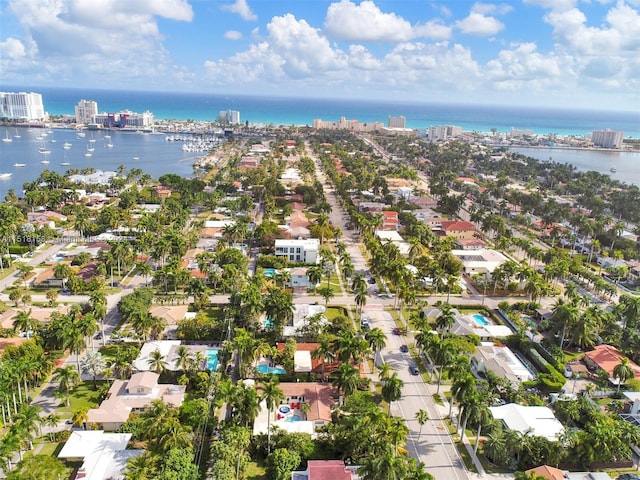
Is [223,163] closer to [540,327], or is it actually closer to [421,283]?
[421,283]

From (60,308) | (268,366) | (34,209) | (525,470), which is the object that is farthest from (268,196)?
(525,470)

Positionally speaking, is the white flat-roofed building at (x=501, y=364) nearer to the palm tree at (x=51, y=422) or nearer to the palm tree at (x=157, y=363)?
the palm tree at (x=157, y=363)

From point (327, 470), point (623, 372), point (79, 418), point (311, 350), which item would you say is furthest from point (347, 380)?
point (623, 372)

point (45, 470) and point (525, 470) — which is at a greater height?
point (45, 470)

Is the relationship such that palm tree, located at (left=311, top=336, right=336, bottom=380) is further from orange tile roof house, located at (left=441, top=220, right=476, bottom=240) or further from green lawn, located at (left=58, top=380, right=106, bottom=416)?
orange tile roof house, located at (left=441, top=220, right=476, bottom=240)

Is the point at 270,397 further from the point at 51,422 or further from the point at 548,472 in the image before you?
the point at 548,472

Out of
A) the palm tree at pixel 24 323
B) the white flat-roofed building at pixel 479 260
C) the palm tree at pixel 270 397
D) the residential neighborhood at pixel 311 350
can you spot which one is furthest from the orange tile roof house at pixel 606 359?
the palm tree at pixel 24 323

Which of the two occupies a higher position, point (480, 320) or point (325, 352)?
point (325, 352)

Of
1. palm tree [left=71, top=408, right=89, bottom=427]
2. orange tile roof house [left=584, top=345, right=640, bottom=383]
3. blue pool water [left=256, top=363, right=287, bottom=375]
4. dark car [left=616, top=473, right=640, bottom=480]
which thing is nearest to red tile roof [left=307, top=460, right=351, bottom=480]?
blue pool water [left=256, top=363, right=287, bottom=375]
